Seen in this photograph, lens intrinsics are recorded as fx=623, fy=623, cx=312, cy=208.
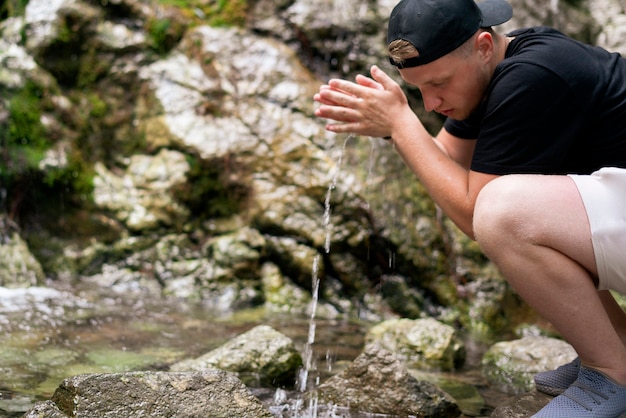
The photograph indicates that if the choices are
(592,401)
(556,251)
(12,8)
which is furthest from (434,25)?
(12,8)

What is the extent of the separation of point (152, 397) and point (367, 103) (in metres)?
1.37

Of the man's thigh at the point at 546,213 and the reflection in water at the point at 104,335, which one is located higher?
the man's thigh at the point at 546,213

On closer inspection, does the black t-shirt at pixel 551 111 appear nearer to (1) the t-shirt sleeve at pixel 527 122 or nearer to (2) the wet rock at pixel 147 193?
(1) the t-shirt sleeve at pixel 527 122

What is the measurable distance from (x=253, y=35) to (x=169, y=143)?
1454mm

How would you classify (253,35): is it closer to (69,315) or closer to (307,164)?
(307,164)

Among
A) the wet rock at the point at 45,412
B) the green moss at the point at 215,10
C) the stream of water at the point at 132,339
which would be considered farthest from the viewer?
the green moss at the point at 215,10

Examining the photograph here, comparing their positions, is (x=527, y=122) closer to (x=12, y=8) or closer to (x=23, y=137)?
(x=23, y=137)

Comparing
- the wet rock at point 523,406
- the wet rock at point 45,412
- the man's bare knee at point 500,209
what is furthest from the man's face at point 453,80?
the wet rock at point 45,412

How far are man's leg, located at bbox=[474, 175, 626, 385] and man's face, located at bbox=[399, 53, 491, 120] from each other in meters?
0.39

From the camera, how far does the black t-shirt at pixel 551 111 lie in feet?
6.73

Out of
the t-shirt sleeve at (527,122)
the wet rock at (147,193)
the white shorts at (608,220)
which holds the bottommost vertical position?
the wet rock at (147,193)

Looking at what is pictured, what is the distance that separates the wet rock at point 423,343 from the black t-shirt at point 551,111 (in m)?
1.72

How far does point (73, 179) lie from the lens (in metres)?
5.39

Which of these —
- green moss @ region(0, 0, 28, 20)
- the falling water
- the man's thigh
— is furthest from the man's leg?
green moss @ region(0, 0, 28, 20)
